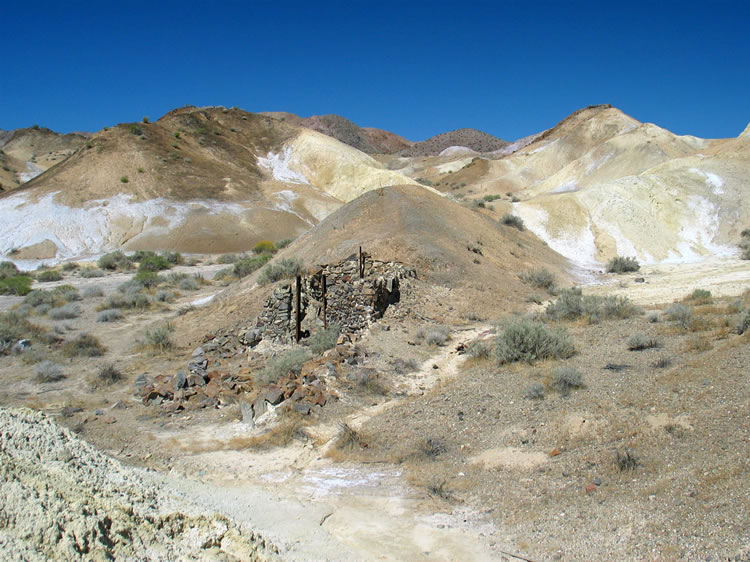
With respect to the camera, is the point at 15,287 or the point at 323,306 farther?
the point at 15,287

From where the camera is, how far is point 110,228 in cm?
4284

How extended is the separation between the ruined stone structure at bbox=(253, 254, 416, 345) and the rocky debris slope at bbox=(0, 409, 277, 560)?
28.9ft

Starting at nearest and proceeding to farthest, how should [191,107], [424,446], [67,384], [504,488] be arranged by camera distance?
[504,488] < [424,446] < [67,384] < [191,107]

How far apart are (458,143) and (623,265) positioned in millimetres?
97573

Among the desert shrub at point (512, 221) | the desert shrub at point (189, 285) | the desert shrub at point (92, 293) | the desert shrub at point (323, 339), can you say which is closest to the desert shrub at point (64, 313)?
the desert shrub at point (92, 293)

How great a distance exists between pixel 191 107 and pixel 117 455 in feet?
221

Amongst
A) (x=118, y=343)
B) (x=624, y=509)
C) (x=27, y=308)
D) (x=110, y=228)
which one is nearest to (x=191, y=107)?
(x=110, y=228)

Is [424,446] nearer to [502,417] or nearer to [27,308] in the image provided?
[502,417]

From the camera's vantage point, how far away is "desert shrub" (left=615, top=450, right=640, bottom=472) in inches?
232

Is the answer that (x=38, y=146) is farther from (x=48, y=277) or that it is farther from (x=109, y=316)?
(x=109, y=316)

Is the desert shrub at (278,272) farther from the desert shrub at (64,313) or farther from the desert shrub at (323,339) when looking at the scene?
the desert shrub at (64,313)

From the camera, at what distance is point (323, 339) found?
41.2ft

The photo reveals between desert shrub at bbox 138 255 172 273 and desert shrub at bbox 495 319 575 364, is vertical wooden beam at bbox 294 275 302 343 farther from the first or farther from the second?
desert shrub at bbox 138 255 172 273

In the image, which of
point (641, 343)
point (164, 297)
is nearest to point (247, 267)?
point (164, 297)
